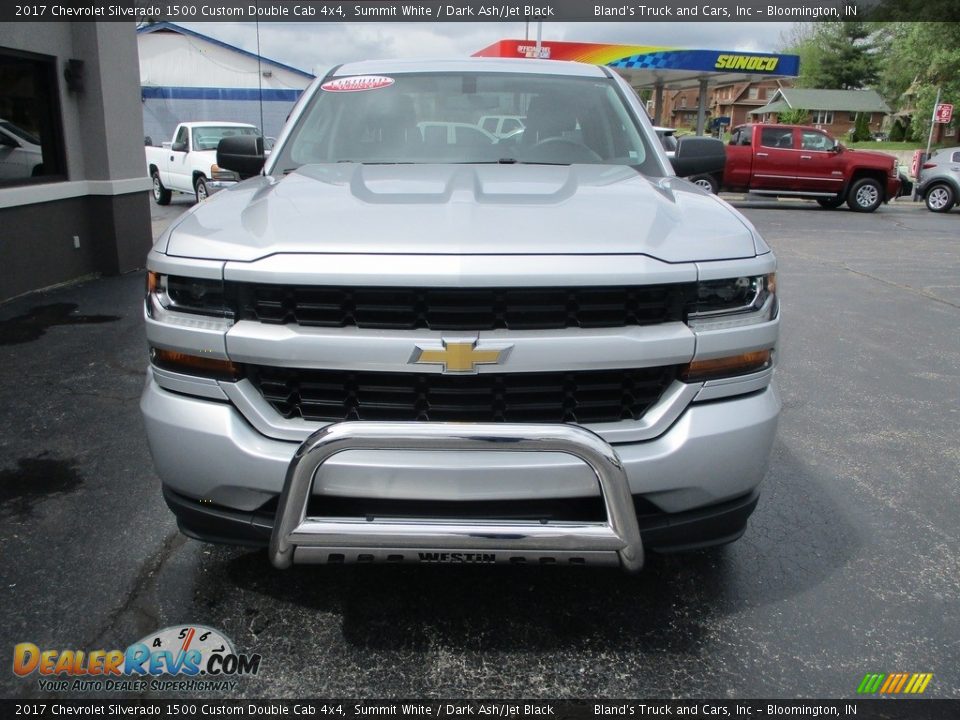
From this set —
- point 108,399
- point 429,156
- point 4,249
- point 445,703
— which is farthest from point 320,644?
point 4,249

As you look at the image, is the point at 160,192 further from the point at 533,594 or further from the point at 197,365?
the point at 533,594

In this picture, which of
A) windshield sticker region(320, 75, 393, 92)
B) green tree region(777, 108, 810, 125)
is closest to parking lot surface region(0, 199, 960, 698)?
windshield sticker region(320, 75, 393, 92)

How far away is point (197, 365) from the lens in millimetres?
2244

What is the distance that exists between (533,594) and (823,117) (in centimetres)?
9212

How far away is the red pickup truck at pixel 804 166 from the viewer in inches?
755

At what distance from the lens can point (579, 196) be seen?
2.63m

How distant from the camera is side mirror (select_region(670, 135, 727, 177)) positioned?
12.4 ft

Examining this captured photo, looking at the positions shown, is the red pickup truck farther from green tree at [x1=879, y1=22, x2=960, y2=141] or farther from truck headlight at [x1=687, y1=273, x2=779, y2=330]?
truck headlight at [x1=687, y1=273, x2=779, y2=330]

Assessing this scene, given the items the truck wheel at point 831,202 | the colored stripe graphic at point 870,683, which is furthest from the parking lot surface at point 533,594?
the truck wheel at point 831,202

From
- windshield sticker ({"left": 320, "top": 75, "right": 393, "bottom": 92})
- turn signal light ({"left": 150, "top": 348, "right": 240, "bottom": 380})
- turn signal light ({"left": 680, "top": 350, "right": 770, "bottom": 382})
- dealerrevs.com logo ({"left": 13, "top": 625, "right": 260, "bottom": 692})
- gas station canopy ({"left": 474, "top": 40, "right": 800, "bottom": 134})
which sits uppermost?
gas station canopy ({"left": 474, "top": 40, "right": 800, "bottom": 134})

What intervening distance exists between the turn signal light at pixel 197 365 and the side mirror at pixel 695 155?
2.43 metres

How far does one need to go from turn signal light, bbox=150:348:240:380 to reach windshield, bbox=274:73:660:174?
136cm

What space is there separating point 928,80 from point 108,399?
5210cm

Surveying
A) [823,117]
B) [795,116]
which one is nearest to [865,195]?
[795,116]
